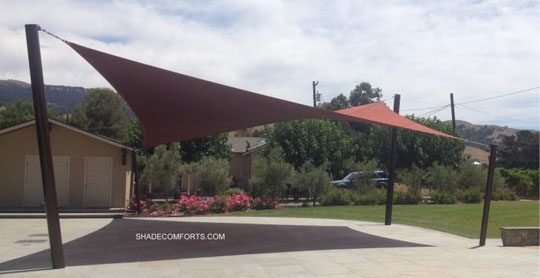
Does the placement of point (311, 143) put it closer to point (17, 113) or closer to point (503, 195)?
point (503, 195)

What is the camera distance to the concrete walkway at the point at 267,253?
742cm

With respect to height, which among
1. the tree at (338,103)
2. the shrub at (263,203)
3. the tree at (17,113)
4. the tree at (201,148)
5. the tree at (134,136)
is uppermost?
the tree at (338,103)

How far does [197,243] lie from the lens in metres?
10.4

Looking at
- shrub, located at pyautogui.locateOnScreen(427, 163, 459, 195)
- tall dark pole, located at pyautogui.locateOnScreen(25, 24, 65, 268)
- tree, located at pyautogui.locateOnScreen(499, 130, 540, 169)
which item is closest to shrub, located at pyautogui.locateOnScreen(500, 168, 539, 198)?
shrub, located at pyautogui.locateOnScreen(427, 163, 459, 195)

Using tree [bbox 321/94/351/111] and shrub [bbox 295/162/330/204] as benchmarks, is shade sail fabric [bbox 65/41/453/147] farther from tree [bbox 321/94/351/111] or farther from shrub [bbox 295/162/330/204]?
tree [bbox 321/94/351/111]

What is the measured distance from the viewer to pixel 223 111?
1101cm

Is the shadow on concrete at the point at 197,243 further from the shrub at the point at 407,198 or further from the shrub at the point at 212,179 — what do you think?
the shrub at the point at 407,198

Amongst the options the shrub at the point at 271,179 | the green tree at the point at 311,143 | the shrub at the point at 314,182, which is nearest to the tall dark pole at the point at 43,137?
the shrub at the point at 271,179

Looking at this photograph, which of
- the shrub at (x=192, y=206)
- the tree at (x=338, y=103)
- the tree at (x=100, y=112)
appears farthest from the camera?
the tree at (x=338, y=103)

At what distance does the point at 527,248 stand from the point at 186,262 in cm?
603

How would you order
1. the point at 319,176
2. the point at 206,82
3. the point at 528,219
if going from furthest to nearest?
the point at 319,176 < the point at 528,219 < the point at 206,82

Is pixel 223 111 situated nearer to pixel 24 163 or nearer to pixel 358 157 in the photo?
pixel 24 163

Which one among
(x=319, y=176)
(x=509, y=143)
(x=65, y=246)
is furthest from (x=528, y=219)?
(x=509, y=143)

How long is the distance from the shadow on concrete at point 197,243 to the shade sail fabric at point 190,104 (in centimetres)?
241
